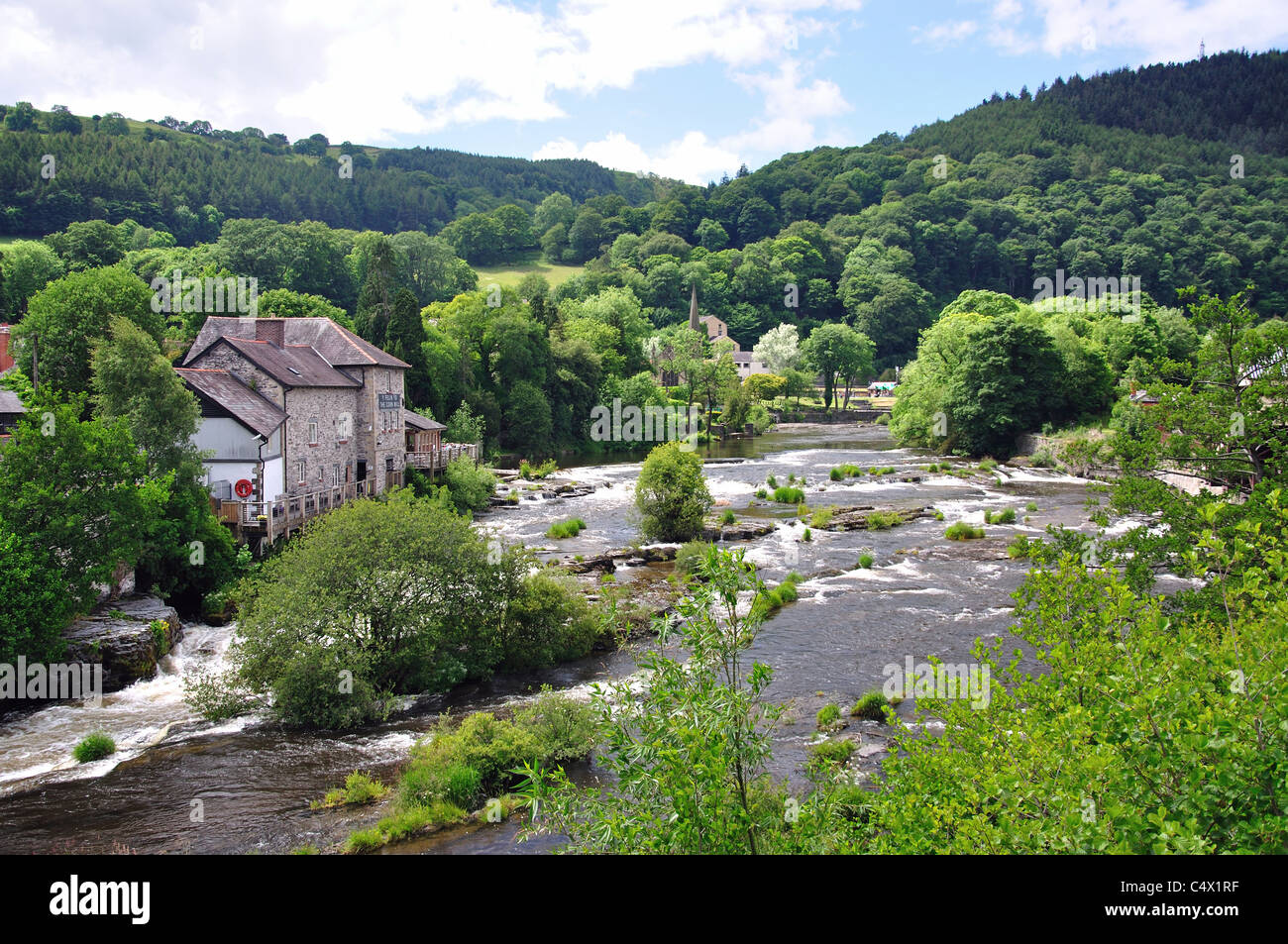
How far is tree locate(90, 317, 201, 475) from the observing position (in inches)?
1162

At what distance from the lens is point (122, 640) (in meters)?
24.2

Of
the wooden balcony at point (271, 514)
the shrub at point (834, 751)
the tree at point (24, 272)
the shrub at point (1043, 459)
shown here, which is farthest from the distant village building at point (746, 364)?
the shrub at point (834, 751)

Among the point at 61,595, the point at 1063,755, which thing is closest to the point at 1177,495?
the point at 1063,755

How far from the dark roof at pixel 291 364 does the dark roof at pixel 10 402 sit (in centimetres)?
757

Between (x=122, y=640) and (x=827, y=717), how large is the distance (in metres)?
18.7

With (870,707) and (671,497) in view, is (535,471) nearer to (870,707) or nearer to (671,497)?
(671,497)

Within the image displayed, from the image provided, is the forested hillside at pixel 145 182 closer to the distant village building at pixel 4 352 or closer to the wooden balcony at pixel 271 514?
the distant village building at pixel 4 352

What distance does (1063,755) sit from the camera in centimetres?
755

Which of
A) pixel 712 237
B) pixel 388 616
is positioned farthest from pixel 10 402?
pixel 712 237

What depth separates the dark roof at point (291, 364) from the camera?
3747 centimetres

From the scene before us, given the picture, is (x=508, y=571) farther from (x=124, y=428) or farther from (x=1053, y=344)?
(x=1053, y=344)

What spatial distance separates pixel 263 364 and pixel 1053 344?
188 ft

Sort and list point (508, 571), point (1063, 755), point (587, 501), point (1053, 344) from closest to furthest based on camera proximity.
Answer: point (1063, 755)
point (508, 571)
point (587, 501)
point (1053, 344)

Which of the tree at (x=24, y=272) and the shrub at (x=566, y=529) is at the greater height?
the tree at (x=24, y=272)
